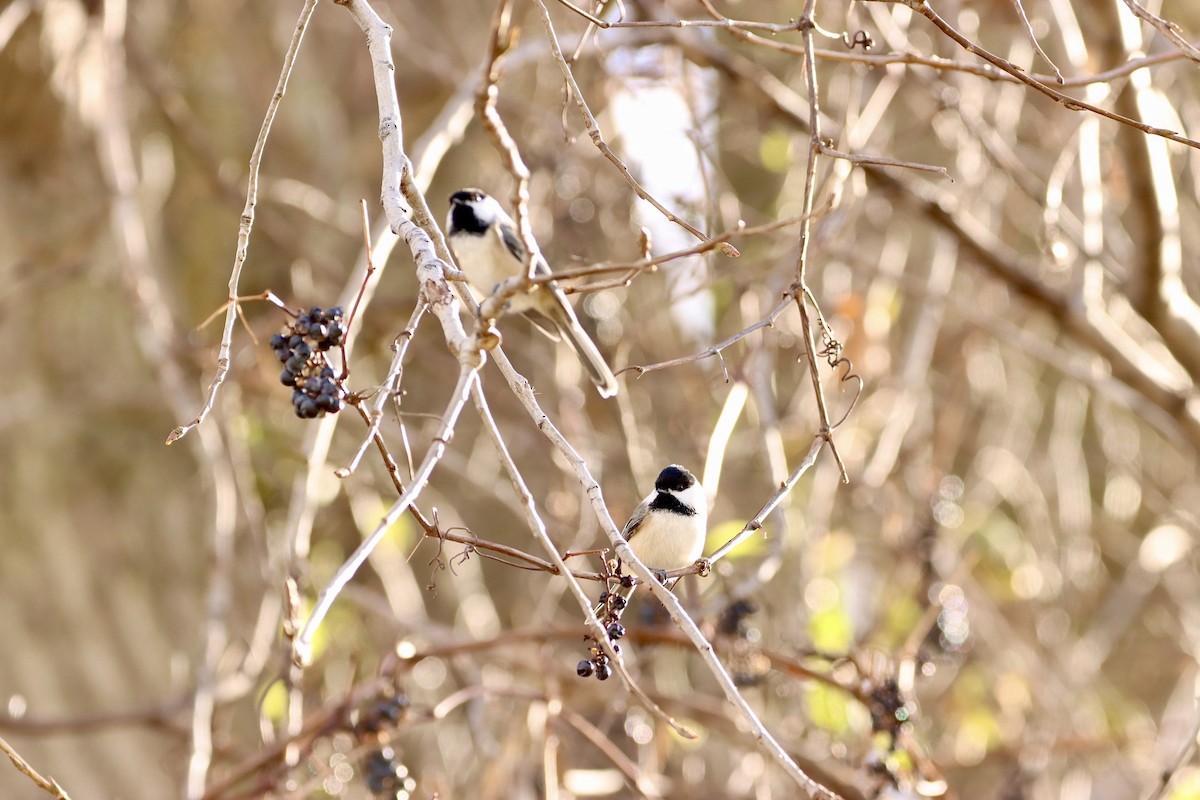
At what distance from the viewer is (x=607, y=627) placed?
6.55ft

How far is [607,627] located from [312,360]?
0.69 metres

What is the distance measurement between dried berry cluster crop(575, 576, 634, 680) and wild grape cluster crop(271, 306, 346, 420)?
55 centimetres

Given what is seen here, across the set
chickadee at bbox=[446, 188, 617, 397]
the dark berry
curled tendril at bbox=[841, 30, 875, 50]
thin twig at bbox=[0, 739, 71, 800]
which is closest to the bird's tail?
chickadee at bbox=[446, 188, 617, 397]

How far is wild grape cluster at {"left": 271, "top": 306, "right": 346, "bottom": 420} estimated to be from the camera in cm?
181

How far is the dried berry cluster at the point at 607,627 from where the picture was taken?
184 centimetres

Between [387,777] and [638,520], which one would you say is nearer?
[387,777]

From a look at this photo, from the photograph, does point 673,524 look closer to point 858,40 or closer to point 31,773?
point 858,40

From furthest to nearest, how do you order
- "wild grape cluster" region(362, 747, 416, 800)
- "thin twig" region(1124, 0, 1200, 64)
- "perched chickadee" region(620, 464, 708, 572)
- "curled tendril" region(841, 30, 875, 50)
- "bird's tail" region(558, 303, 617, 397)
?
"perched chickadee" region(620, 464, 708, 572) → "wild grape cluster" region(362, 747, 416, 800) → "curled tendril" region(841, 30, 875, 50) → "bird's tail" region(558, 303, 617, 397) → "thin twig" region(1124, 0, 1200, 64)

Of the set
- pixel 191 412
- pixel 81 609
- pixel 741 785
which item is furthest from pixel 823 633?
pixel 81 609

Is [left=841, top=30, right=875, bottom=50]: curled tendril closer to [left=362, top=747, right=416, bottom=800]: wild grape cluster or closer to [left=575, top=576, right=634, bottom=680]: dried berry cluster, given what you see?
[left=575, top=576, right=634, bottom=680]: dried berry cluster

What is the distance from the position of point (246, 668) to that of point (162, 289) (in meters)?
2.40

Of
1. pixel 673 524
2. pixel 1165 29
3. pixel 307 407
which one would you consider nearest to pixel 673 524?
pixel 673 524

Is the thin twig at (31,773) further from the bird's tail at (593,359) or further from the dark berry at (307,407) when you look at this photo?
the bird's tail at (593,359)

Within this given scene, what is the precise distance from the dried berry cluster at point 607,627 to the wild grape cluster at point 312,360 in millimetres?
550
